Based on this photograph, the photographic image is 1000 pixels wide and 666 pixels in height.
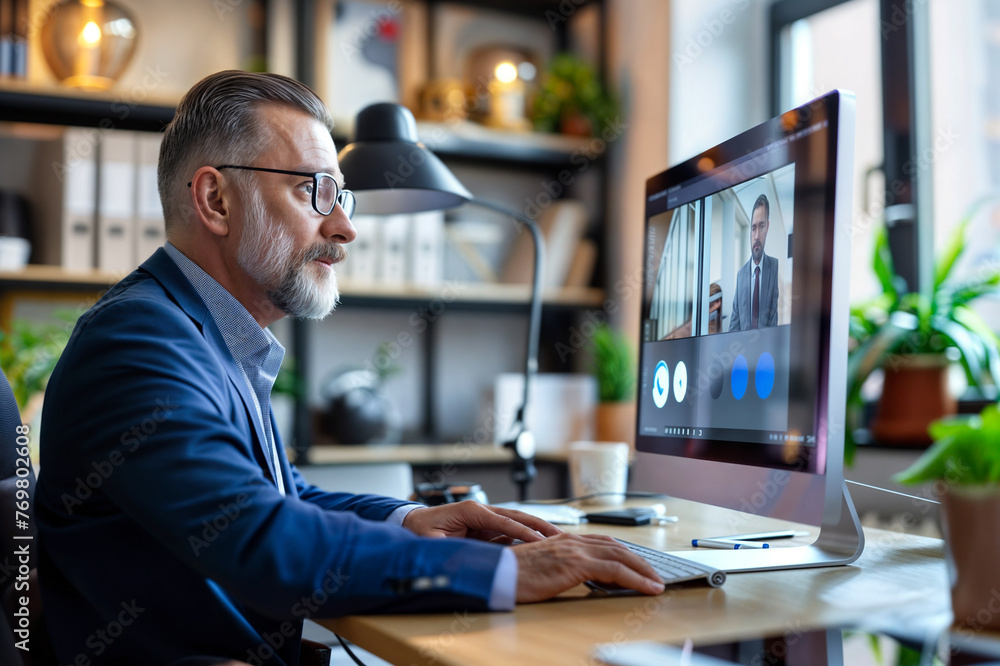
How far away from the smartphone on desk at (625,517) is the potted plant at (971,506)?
0.63m

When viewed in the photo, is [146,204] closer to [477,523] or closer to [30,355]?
[30,355]

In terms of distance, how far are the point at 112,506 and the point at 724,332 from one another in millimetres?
728

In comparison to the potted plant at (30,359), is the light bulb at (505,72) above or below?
above

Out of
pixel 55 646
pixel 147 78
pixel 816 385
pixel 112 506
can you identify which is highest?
pixel 147 78

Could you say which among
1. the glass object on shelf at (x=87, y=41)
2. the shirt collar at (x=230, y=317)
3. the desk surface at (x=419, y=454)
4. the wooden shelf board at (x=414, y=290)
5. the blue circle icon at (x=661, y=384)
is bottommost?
the desk surface at (x=419, y=454)

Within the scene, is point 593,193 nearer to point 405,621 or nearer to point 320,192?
point 320,192

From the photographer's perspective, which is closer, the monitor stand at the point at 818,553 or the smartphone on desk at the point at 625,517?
the monitor stand at the point at 818,553

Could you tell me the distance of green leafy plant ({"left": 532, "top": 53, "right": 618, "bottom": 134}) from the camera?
10.4ft

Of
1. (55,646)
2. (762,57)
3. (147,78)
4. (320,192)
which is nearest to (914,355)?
(762,57)

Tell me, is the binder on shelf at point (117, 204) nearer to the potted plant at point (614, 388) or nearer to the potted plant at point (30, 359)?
the potted plant at point (30, 359)

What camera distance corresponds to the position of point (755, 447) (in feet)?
3.48

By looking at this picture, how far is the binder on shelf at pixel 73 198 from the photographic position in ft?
8.40

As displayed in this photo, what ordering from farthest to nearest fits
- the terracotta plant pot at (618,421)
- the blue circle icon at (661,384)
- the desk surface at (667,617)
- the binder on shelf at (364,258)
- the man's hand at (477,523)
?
the binder on shelf at (364,258) → the terracotta plant pot at (618,421) → the blue circle icon at (661,384) → the man's hand at (477,523) → the desk surface at (667,617)

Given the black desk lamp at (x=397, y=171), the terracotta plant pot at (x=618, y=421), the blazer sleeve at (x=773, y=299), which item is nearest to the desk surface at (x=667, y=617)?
the blazer sleeve at (x=773, y=299)
